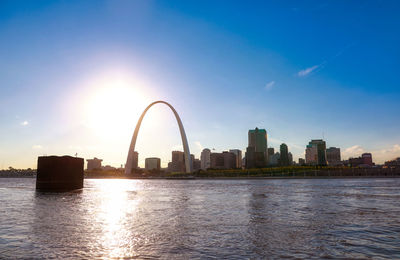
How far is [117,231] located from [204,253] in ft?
15.2

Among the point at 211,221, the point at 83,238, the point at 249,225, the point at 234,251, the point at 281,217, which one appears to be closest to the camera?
the point at 234,251

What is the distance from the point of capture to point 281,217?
45.4 ft

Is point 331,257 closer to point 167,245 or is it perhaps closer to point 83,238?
point 167,245

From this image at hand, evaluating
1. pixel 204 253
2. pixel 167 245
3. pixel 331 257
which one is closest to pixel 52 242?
pixel 167 245

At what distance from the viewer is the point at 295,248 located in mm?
7820

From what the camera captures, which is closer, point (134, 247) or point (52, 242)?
point (134, 247)

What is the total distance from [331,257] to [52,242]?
317 inches

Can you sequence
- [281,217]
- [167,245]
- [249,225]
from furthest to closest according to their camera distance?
[281,217]
[249,225]
[167,245]

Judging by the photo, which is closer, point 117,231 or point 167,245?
point 167,245

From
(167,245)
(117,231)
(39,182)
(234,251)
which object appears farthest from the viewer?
(39,182)

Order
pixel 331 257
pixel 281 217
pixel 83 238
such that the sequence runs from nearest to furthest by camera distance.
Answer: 1. pixel 331 257
2. pixel 83 238
3. pixel 281 217

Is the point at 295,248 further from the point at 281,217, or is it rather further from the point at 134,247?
the point at 281,217

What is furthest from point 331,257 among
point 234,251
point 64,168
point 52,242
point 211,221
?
point 64,168

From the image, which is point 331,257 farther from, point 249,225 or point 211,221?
point 211,221
